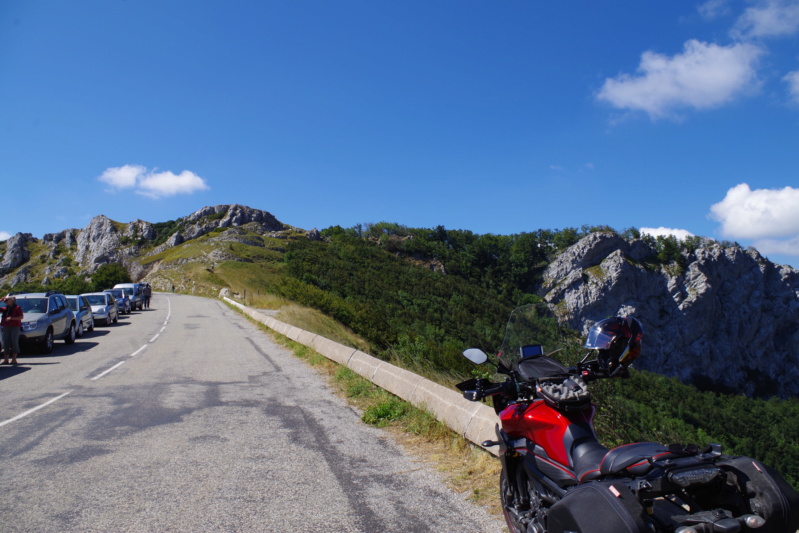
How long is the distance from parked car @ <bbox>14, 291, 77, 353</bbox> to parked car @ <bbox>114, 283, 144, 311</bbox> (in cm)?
1975

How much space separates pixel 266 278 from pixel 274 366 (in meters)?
47.4

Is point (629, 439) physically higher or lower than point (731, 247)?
lower

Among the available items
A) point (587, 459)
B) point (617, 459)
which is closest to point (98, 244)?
point (587, 459)

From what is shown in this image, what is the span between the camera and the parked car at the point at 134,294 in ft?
119

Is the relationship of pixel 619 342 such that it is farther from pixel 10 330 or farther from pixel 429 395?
pixel 10 330

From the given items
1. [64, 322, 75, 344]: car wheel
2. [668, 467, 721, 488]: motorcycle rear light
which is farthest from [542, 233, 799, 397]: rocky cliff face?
[668, 467, 721, 488]: motorcycle rear light

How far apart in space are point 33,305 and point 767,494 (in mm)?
19598

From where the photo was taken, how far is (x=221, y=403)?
8.12 meters

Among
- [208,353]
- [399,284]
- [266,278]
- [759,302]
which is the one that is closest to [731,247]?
[759,302]

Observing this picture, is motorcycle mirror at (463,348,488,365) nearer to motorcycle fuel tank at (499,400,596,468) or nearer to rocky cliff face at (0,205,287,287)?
motorcycle fuel tank at (499,400,596,468)

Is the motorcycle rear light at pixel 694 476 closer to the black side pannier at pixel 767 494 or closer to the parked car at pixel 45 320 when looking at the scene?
the black side pannier at pixel 767 494

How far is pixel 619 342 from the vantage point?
2.80 m

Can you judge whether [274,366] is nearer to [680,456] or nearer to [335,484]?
[335,484]

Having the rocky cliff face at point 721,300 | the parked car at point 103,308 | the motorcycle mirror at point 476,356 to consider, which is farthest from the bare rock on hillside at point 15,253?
the motorcycle mirror at point 476,356
